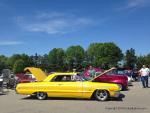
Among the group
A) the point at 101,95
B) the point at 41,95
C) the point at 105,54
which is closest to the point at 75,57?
the point at 105,54

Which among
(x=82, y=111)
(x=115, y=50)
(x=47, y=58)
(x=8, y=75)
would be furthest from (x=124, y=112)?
(x=47, y=58)

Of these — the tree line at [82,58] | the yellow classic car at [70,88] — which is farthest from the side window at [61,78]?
the tree line at [82,58]

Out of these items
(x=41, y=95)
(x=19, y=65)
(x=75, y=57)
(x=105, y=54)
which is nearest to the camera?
(x=41, y=95)

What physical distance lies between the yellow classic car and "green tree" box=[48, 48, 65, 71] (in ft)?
331

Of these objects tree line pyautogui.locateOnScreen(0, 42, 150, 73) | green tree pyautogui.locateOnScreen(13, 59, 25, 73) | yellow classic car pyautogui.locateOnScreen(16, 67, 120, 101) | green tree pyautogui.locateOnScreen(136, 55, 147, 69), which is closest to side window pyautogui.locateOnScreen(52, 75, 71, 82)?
yellow classic car pyautogui.locateOnScreen(16, 67, 120, 101)

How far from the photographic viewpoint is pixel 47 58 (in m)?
123

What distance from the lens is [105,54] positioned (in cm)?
11344

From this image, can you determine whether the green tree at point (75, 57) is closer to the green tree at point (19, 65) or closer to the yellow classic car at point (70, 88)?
the green tree at point (19, 65)

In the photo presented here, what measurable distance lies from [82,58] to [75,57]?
7.83 ft

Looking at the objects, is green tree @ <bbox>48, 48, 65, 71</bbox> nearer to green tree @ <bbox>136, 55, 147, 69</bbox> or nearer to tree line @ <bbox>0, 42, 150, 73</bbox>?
tree line @ <bbox>0, 42, 150, 73</bbox>

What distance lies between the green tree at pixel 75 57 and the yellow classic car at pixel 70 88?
9978 centimetres

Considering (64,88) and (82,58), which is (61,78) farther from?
(82,58)

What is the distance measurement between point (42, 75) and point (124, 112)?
32.2ft

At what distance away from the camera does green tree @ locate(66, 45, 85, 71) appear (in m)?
117
